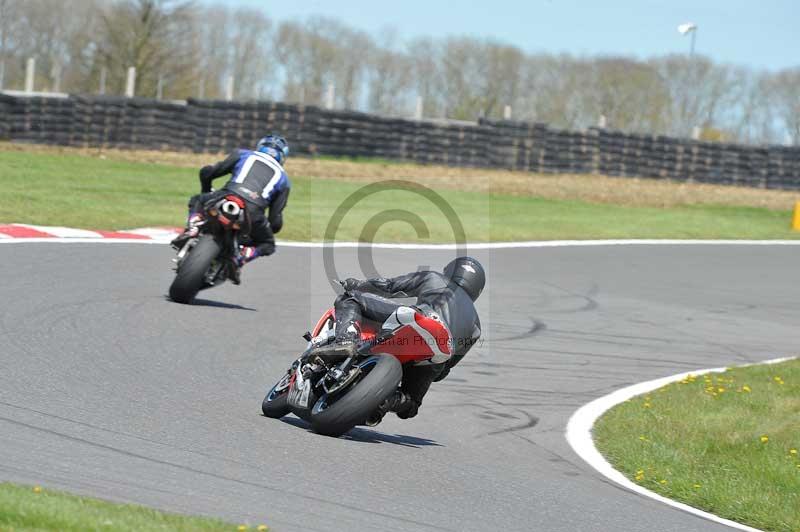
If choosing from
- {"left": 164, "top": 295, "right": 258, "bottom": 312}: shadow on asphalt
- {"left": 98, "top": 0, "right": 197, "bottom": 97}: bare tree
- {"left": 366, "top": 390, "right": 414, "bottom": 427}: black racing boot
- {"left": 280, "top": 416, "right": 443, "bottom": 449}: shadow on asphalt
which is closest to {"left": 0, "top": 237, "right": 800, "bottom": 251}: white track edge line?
{"left": 164, "top": 295, "right": 258, "bottom": 312}: shadow on asphalt

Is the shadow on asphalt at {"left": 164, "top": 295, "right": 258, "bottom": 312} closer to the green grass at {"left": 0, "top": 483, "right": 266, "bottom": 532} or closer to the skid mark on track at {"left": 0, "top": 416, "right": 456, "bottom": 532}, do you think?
the skid mark on track at {"left": 0, "top": 416, "right": 456, "bottom": 532}

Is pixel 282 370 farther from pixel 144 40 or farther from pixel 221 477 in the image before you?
pixel 144 40

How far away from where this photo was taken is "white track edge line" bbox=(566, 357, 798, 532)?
252 inches

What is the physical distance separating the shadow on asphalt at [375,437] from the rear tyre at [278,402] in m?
0.06

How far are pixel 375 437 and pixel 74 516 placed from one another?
287 cm

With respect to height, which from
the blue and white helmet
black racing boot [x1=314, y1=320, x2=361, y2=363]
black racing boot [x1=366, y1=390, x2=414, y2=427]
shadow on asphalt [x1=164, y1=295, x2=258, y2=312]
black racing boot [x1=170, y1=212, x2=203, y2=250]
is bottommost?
shadow on asphalt [x1=164, y1=295, x2=258, y2=312]

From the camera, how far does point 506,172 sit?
1166 inches

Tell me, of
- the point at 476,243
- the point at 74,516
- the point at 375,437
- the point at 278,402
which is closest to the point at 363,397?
the point at 375,437

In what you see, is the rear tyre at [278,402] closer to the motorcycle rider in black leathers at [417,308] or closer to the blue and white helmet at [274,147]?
Answer: the motorcycle rider in black leathers at [417,308]

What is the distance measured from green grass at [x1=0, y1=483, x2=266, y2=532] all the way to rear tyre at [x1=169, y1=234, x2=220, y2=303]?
6031mm

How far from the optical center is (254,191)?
437 inches

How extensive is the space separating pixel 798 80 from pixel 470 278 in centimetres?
8363

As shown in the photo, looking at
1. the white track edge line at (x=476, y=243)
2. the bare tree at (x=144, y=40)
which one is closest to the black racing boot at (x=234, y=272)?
the white track edge line at (x=476, y=243)

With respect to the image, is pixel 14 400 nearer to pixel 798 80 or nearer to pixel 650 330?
pixel 650 330
